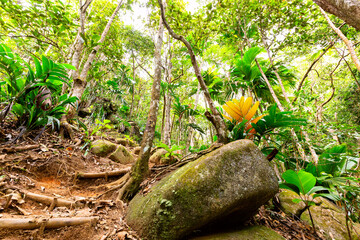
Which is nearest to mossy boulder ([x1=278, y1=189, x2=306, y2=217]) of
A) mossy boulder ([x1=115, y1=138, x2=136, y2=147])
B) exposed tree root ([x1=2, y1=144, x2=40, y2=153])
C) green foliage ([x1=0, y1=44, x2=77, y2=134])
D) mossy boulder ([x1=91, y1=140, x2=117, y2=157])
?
mossy boulder ([x1=91, y1=140, x2=117, y2=157])

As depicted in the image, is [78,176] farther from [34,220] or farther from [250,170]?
[250,170]

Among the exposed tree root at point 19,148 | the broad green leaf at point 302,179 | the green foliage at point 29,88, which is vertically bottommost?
the broad green leaf at point 302,179

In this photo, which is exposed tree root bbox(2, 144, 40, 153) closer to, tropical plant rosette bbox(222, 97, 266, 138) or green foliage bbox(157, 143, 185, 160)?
green foliage bbox(157, 143, 185, 160)

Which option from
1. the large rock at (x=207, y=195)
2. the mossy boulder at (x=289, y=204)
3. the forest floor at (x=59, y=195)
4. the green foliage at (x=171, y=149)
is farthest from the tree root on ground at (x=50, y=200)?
the mossy boulder at (x=289, y=204)

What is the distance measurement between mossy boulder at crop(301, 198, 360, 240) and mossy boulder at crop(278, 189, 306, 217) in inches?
3.5

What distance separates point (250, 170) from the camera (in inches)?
67.7

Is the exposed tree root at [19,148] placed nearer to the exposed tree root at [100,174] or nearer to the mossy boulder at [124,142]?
the exposed tree root at [100,174]

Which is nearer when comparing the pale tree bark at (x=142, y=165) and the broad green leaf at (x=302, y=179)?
the broad green leaf at (x=302, y=179)

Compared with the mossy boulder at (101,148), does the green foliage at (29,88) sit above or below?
above

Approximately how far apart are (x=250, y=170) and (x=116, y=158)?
10.5 feet

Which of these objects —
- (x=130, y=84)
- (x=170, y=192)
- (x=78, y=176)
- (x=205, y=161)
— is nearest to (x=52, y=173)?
(x=78, y=176)

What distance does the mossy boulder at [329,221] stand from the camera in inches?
80.8

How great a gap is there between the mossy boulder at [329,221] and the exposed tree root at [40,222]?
3071 millimetres

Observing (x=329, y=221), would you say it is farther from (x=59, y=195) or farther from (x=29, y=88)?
(x=29, y=88)
